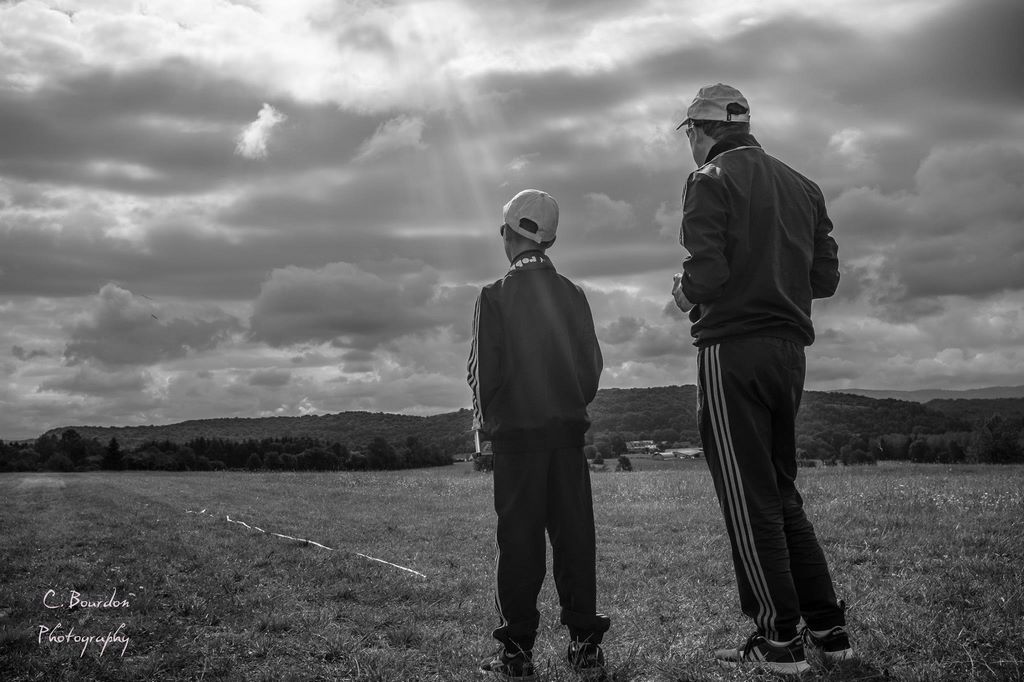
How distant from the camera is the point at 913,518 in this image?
388 inches

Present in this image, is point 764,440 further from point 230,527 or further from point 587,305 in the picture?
point 230,527

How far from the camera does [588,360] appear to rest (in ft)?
14.4

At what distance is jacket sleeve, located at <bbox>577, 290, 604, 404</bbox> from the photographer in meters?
4.36

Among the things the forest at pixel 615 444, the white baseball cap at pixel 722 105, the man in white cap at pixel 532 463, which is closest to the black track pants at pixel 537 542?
the man in white cap at pixel 532 463

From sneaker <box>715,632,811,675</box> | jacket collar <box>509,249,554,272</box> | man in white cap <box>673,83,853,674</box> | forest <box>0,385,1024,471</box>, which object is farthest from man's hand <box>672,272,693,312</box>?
forest <box>0,385,1024,471</box>

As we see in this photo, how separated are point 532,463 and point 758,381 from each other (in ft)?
4.14

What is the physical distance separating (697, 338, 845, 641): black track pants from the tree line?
52533mm

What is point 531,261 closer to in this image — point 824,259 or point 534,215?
point 534,215

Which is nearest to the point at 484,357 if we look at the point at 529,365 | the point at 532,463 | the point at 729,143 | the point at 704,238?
the point at 529,365

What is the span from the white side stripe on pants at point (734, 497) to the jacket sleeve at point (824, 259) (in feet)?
3.30

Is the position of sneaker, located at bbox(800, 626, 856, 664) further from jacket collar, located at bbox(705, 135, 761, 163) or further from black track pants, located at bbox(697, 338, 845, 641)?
jacket collar, located at bbox(705, 135, 761, 163)

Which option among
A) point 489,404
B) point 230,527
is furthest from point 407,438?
point 489,404

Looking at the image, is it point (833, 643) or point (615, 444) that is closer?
point (833, 643)

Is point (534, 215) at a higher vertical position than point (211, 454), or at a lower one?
higher
